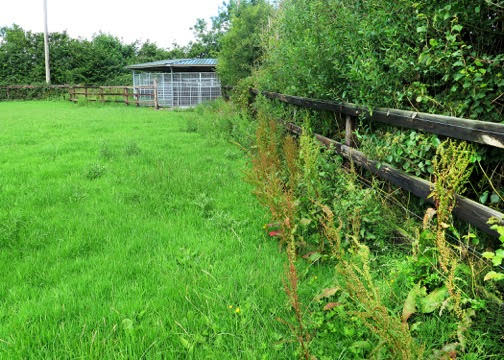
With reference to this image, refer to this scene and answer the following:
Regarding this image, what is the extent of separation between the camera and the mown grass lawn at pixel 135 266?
232cm

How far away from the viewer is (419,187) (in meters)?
2.86

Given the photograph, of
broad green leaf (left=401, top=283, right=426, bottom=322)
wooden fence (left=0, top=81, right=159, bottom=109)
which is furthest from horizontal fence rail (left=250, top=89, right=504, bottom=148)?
wooden fence (left=0, top=81, right=159, bottom=109)

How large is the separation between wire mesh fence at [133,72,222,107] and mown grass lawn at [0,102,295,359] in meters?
18.2

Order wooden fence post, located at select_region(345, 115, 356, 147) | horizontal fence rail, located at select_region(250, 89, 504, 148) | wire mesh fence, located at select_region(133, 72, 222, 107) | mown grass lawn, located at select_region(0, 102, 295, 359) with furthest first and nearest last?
wire mesh fence, located at select_region(133, 72, 222, 107) → wooden fence post, located at select_region(345, 115, 356, 147) → mown grass lawn, located at select_region(0, 102, 295, 359) → horizontal fence rail, located at select_region(250, 89, 504, 148)

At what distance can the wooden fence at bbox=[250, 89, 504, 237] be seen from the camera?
7.20ft

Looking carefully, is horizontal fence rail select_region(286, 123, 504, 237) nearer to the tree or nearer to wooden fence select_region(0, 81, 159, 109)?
the tree

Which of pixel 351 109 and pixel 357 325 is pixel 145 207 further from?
pixel 357 325

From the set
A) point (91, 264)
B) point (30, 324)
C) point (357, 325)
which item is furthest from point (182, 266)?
point (357, 325)

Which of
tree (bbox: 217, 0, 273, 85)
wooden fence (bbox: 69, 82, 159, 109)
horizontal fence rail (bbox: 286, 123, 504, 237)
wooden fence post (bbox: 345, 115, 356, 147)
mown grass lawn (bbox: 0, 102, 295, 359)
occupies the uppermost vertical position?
tree (bbox: 217, 0, 273, 85)

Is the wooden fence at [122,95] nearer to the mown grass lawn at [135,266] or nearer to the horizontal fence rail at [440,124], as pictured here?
the mown grass lawn at [135,266]

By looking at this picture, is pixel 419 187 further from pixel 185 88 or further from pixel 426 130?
pixel 185 88

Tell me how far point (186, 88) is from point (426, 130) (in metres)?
22.9

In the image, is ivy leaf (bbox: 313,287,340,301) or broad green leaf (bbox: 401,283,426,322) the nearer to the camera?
broad green leaf (bbox: 401,283,426,322)

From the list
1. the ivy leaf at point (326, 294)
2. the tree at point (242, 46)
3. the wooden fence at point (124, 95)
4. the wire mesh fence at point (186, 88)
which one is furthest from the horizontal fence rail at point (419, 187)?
the wooden fence at point (124, 95)
